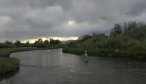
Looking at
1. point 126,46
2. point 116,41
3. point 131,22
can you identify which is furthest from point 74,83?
point 131,22

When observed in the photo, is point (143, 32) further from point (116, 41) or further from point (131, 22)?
point (131, 22)

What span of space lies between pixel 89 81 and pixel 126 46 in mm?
68482

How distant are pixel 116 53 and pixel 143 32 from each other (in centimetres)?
3215

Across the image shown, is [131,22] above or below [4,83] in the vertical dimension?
above

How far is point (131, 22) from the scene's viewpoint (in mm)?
149375

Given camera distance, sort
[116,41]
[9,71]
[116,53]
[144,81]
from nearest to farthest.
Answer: [144,81] < [9,71] < [116,53] < [116,41]

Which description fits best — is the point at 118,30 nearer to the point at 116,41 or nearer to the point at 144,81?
the point at 116,41

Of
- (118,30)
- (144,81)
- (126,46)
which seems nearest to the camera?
(144,81)

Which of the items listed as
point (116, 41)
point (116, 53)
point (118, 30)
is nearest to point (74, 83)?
point (116, 53)

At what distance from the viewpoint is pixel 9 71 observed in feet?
147

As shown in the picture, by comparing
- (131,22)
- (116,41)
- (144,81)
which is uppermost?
(131,22)

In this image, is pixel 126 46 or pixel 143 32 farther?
pixel 143 32

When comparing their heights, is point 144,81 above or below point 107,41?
below

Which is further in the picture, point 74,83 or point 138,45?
point 138,45
